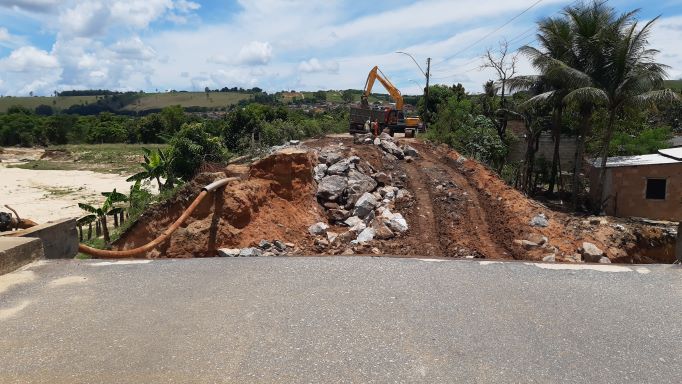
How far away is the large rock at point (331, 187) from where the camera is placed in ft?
39.7

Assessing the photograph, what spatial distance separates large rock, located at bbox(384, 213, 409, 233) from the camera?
10.9m

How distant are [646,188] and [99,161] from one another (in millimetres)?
58473

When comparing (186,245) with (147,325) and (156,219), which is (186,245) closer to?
(156,219)

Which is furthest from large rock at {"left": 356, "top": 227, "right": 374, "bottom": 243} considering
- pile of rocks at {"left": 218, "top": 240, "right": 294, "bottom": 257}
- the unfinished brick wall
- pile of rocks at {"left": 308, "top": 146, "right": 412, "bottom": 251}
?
the unfinished brick wall

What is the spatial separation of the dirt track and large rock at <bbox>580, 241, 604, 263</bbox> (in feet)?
0.78

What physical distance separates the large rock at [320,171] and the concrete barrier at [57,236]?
6588 millimetres

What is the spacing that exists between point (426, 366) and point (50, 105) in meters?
217

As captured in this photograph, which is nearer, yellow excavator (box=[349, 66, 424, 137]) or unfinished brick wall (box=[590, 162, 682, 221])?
unfinished brick wall (box=[590, 162, 682, 221])

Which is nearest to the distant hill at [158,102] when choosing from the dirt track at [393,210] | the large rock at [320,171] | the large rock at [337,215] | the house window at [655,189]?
the house window at [655,189]

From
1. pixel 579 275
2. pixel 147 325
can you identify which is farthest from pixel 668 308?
pixel 147 325

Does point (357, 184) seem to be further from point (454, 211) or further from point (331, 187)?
A: point (454, 211)

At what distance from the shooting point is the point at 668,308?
193 inches

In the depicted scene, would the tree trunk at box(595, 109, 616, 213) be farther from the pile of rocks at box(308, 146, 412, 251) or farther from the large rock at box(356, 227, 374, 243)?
the large rock at box(356, 227, 374, 243)

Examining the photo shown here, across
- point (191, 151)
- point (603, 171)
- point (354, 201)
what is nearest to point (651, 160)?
point (603, 171)
